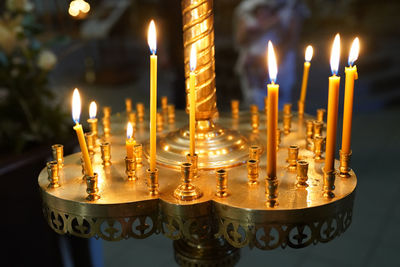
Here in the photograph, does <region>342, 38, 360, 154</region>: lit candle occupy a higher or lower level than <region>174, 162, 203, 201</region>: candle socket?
higher

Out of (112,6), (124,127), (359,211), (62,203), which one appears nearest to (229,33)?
(112,6)

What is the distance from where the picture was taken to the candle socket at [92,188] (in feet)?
2.77

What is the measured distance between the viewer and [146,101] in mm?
5434

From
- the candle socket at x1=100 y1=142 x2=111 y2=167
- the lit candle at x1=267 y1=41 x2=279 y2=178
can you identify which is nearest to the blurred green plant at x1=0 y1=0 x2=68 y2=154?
the candle socket at x1=100 y1=142 x2=111 y2=167

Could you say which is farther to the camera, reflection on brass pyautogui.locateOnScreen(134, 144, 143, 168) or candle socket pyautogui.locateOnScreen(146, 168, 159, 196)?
reflection on brass pyautogui.locateOnScreen(134, 144, 143, 168)

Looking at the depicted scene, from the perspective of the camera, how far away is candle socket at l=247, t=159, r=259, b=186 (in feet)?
2.92

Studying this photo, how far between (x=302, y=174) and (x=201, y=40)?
353mm

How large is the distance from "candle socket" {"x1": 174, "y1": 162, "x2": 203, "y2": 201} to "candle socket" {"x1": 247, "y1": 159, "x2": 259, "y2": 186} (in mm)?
108

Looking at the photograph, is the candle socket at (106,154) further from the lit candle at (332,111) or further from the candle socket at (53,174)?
the lit candle at (332,111)

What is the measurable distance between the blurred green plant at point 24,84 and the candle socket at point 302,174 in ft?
4.16

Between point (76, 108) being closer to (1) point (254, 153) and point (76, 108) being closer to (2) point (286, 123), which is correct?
(1) point (254, 153)

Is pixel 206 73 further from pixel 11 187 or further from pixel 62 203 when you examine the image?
pixel 11 187

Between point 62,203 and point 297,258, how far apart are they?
1855 mm

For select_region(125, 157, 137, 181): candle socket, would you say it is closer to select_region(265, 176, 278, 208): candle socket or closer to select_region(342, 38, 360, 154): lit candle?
select_region(265, 176, 278, 208): candle socket
